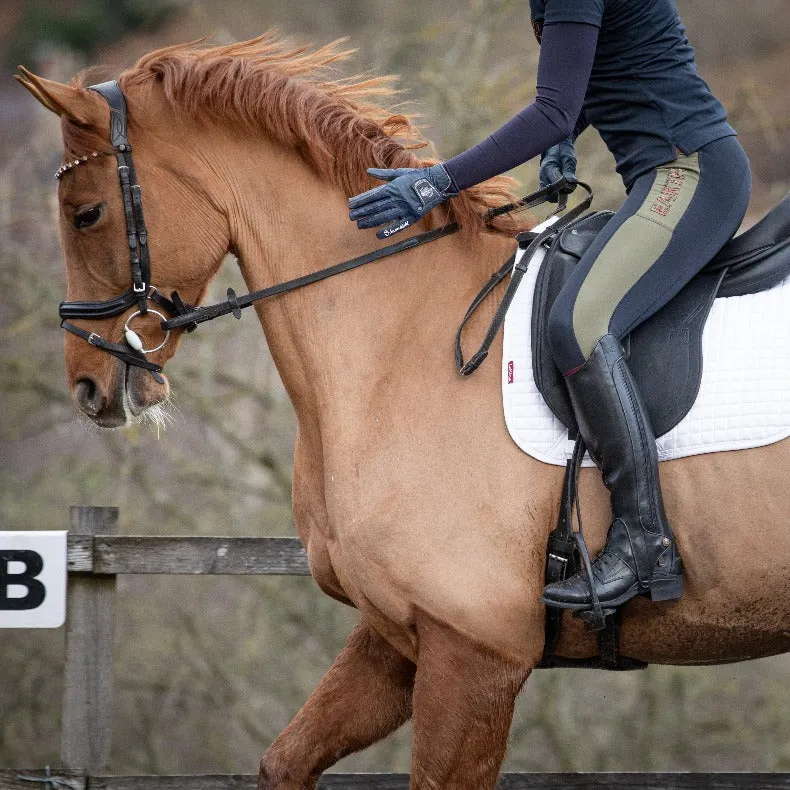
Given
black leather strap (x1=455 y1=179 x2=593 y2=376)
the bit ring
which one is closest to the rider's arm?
black leather strap (x1=455 y1=179 x2=593 y2=376)

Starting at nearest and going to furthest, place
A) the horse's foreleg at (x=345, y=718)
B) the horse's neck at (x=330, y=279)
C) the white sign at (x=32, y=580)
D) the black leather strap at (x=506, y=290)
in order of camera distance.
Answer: the black leather strap at (x=506, y=290) → the horse's neck at (x=330, y=279) → the horse's foreleg at (x=345, y=718) → the white sign at (x=32, y=580)

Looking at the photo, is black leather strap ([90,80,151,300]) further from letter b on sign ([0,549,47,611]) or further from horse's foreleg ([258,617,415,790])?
letter b on sign ([0,549,47,611])

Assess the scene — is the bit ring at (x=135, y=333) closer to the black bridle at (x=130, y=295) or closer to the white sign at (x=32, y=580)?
the black bridle at (x=130, y=295)

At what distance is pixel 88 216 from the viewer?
10.0 feet

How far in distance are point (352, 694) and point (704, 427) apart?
1.37 metres

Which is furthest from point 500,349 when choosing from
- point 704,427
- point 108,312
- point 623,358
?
point 108,312

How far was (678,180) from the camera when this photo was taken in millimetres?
2916

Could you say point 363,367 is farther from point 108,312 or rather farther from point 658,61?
point 658,61

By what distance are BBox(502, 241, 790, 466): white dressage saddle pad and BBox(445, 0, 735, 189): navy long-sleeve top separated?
471mm

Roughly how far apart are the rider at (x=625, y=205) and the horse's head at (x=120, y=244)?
55cm

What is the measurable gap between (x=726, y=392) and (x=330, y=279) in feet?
3.77

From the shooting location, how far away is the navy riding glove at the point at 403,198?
9.36 feet

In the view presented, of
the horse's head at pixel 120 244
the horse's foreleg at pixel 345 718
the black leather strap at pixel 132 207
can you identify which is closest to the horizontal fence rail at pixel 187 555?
the horse's foreleg at pixel 345 718

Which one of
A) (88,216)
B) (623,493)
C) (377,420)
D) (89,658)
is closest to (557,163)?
(377,420)
